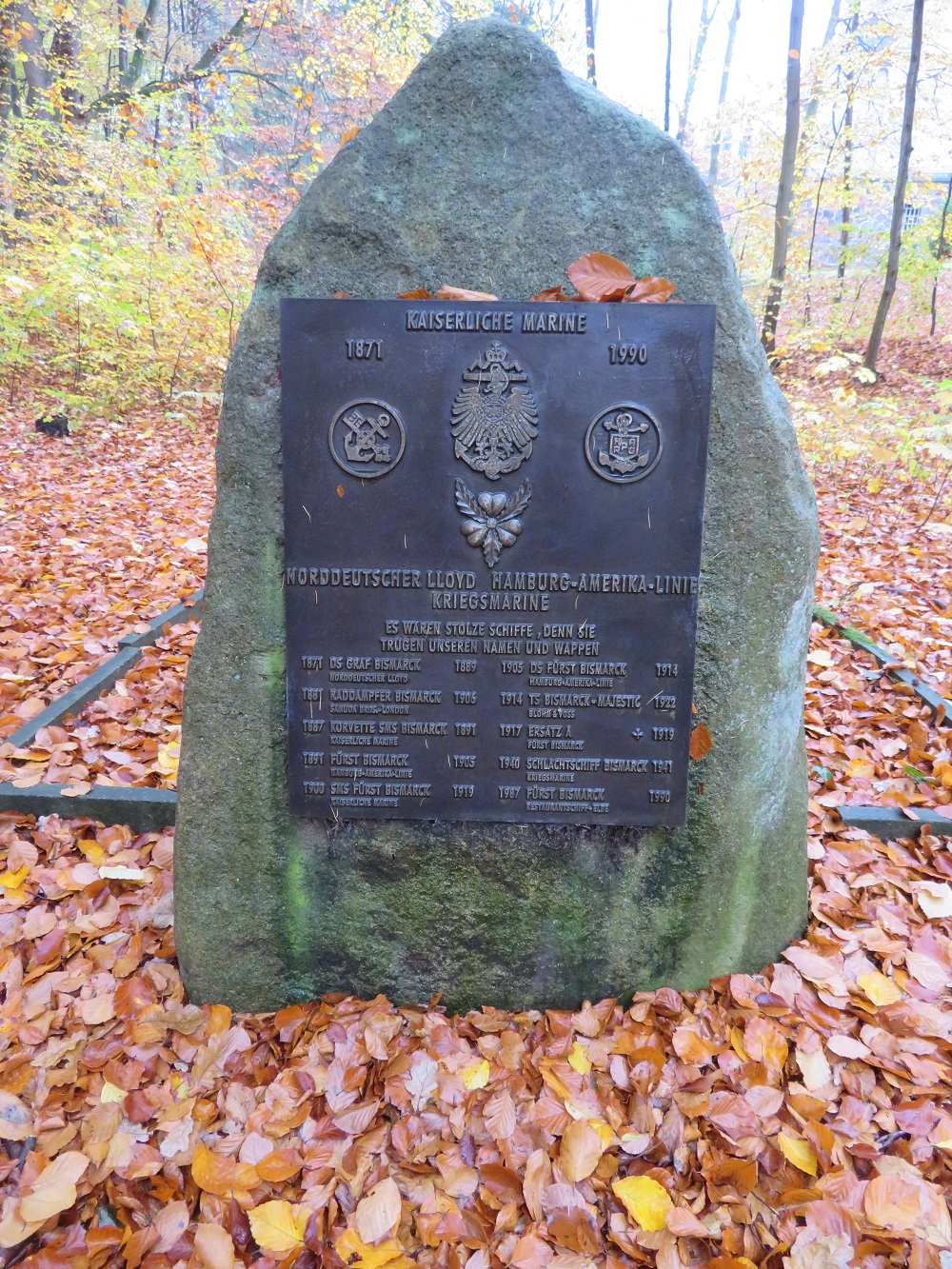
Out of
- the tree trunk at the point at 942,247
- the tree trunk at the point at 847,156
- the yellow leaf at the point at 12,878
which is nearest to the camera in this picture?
the yellow leaf at the point at 12,878

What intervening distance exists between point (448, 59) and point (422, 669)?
5.03ft

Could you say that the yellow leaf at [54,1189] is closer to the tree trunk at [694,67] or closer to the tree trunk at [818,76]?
the tree trunk at [818,76]

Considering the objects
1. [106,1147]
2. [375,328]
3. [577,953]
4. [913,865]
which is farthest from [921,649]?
[106,1147]

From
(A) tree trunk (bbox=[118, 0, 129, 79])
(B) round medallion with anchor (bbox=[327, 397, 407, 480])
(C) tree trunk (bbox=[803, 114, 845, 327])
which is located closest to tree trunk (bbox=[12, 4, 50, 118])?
(A) tree trunk (bbox=[118, 0, 129, 79])

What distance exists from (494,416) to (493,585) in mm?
426

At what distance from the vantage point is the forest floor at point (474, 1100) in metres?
1.74

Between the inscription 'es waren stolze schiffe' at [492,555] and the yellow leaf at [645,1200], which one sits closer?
the yellow leaf at [645,1200]

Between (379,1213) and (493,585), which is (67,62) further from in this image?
(379,1213)

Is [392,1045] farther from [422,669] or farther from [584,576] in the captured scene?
[584,576]

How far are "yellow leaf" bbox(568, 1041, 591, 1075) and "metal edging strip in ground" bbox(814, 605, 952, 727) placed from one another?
2423 mm

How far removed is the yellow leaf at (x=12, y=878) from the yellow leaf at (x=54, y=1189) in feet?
Result: 3.55

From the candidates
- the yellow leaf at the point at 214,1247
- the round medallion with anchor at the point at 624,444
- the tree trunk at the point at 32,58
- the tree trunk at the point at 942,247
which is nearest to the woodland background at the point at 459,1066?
the yellow leaf at the point at 214,1247

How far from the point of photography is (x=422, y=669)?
2.10 metres

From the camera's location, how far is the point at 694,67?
20812 millimetres
